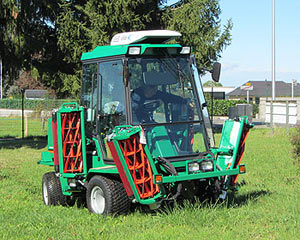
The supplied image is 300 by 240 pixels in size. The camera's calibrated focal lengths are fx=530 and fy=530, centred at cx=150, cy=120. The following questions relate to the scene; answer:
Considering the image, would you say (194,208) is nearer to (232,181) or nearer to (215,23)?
(232,181)

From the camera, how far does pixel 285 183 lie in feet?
35.9

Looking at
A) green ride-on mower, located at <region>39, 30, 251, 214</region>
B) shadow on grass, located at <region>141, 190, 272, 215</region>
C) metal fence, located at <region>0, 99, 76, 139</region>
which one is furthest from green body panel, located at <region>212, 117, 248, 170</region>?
metal fence, located at <region>0, 99, 76, 139</region>

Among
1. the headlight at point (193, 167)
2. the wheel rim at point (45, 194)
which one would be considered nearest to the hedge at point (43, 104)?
the wheel rim at point (45, 194)

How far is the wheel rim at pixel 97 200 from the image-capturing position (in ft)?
26.3

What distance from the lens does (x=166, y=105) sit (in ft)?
26.7

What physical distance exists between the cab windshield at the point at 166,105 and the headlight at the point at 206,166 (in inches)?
14.6

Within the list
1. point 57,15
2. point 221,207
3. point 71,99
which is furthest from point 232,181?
point 71,99

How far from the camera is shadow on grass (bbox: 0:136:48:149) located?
22125 millimetres

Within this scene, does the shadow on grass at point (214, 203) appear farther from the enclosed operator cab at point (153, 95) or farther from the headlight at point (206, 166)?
the enclosed operator cab at point (153, 95)

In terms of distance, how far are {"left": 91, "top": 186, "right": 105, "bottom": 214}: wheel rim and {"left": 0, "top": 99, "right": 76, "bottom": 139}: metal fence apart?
17944 mm

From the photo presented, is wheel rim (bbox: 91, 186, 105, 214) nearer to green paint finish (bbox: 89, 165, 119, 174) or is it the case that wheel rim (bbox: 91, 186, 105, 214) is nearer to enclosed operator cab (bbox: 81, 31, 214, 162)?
green paint finish (bbox: 89, 165, 119, 174)

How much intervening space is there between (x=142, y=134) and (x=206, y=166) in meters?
1.18

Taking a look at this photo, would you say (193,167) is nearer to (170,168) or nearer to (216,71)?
(170,168)

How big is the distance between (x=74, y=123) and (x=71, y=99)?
17194 millimetres
